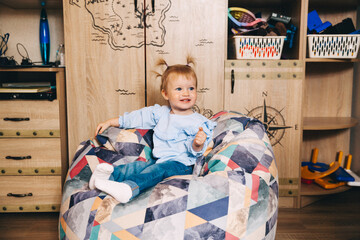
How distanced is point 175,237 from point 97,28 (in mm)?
1471

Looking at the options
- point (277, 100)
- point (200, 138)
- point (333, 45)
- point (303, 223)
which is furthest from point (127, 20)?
point (303, 223)

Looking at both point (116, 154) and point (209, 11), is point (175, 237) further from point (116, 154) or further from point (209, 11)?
point (209, 11)

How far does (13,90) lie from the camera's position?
6.86 feet

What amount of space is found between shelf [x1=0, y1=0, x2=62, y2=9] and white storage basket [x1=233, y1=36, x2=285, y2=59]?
1.28 meters

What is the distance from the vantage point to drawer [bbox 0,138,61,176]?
6.98 ft

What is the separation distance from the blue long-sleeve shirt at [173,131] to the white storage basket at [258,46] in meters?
0.62

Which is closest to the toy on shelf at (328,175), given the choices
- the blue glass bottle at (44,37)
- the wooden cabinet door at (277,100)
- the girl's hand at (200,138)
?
the wooden cabinet door at (277,100)

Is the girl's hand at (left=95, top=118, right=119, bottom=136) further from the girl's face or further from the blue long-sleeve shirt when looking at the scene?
the girl's face

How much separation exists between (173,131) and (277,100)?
792 mm

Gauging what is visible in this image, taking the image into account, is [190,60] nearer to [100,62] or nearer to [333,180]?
[100,62]

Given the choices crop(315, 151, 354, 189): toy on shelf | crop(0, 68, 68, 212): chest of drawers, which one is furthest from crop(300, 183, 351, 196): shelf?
crop(0, 68, 68, 212): chest of drawers

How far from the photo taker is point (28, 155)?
7.02 ft

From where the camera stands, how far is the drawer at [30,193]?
7.04 feet

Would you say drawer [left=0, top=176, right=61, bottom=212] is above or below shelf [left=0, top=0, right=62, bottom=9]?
below
